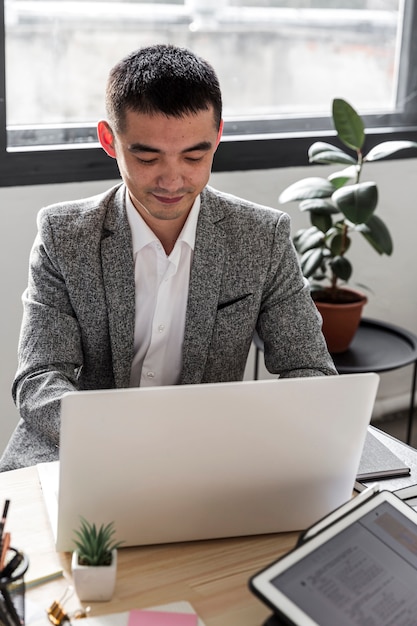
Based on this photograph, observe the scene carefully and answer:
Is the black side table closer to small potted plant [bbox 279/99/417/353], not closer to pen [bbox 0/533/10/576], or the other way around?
small potted plant [bbox 279/99/417/353]

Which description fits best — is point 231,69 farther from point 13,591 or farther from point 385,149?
point 13,591

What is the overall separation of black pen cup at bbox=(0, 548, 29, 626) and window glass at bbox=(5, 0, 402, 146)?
1.59 meters

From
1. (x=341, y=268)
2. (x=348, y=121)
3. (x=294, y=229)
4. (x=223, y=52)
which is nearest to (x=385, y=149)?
(x=348, y=121)

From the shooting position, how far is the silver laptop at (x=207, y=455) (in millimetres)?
1058

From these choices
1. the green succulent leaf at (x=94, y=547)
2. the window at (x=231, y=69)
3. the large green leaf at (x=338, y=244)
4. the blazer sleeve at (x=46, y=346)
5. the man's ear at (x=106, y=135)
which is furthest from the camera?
the large green leaf at (x=338, y=244)

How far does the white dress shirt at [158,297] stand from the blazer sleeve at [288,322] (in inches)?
6.5

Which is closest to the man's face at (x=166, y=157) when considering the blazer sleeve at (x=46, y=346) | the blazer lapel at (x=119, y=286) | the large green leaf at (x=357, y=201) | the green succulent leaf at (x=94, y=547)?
the blazer lapel at (x=119, y=286)

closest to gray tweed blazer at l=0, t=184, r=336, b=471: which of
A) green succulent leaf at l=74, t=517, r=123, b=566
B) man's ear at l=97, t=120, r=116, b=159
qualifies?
man's ear at l=97, t=120, r=116, b=159

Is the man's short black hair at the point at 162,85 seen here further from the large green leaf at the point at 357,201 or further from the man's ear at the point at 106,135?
the large green leaf at the point at 357,201

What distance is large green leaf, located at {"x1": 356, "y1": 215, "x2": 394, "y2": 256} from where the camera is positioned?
2375 millimetres

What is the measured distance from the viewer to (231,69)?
2709mm

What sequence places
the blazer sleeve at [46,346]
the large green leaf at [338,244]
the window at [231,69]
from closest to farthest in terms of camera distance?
the blazer sleeve at [46,346] → the window at [231,69] → the large green leaf at [338,244]

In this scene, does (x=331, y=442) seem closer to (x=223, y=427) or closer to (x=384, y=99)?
(x=223, y=427)

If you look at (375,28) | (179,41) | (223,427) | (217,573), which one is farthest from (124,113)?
(375,28)
